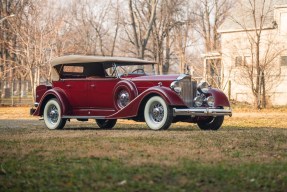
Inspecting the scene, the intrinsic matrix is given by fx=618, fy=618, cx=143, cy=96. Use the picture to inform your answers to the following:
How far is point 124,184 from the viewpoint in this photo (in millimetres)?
6168

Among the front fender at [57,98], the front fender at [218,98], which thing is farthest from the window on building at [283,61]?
the front fender at [57,98]

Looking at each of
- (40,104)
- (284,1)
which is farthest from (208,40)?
(40,104)

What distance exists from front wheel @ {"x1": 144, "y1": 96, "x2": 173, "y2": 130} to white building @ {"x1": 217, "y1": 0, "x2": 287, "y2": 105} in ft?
71.6

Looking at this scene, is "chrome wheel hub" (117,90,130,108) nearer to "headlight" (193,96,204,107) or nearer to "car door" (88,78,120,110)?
"car door" (88,78,120,110)

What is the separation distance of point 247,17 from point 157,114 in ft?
95.0

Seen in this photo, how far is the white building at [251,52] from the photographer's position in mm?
36594

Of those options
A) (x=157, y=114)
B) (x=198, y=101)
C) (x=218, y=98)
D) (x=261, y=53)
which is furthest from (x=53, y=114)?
(x=261, y=53)

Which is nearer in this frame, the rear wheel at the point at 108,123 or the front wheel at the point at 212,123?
the front wheel at the point at 212,123

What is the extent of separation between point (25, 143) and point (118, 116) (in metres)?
4.25

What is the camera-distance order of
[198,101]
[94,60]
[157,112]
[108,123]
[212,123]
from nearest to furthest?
1. [157,112]
2. [198,101]
3. [212,123]
4. [94,60]
5. [108,123]

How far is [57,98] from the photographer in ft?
50.3

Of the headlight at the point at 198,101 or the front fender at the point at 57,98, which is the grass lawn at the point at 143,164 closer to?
the headlight at the point at 198,101

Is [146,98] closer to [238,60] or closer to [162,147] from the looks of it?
[162,147]

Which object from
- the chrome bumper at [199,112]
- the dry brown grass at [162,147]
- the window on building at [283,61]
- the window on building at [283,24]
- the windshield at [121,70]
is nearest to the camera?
the dry brown grass at [162,147]
